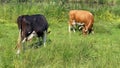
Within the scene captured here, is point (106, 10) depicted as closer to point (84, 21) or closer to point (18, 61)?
point (84, 21)

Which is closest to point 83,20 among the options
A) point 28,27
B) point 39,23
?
point 39,23

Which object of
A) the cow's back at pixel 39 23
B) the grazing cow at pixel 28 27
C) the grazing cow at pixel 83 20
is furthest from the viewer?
the grazing cow at pixel 83 20

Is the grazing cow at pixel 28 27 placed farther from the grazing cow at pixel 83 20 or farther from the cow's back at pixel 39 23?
the grazing cow at pixel 83 20

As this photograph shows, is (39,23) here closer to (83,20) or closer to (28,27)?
(28,27)

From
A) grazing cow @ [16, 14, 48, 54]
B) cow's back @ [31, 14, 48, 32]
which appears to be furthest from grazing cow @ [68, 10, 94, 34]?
grazing cow @ [16, 14, 48, 54]

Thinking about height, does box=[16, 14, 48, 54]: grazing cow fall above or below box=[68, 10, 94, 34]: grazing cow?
above

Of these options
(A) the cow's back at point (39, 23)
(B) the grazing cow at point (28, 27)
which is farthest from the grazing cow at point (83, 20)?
(B) the grazing cow at point (28, 27)

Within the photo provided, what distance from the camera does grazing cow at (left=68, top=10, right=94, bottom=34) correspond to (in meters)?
13.9

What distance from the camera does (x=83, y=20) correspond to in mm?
14102

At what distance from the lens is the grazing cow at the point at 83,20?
45.5ft

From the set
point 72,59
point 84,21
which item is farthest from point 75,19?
point 72,59

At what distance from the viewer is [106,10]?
18781 millimetres

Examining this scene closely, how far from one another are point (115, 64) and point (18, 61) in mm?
2023

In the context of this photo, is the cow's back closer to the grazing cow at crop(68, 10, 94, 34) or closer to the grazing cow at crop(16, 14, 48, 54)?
the grazing cow at crop(16, 14, 48, 54)
